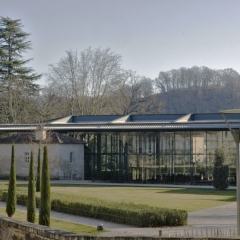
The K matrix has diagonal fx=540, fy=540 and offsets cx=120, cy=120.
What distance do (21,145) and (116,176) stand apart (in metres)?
9.37

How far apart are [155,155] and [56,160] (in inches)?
360

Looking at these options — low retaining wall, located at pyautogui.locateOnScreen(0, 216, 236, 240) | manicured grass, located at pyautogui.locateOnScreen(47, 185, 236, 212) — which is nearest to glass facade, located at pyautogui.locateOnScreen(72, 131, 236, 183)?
manicured grass, located at pyautogui.locateOnScreen(47, 185, 236, 212)

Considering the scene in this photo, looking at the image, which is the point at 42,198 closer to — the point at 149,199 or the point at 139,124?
the point at 149,199

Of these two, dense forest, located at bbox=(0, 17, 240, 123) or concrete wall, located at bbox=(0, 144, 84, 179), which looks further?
dense forest, located at bbox=(0, 17, 240, 123)

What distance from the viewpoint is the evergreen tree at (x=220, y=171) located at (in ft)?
126

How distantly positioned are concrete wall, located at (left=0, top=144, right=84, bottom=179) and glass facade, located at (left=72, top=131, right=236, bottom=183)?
0.79m

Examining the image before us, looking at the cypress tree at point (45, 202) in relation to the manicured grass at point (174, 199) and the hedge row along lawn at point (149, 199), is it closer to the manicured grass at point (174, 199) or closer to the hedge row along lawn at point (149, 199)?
the hedge row along lawn at point (149, 199)

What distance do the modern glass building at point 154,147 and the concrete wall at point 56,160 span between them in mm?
756

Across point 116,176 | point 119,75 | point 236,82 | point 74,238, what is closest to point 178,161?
point 116,176

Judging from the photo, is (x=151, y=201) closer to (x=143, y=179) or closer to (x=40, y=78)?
(x=143, y=179)

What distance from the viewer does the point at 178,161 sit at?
45.7m

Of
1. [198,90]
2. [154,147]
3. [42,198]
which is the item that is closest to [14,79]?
[154,147]

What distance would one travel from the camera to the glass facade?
44.3 metres

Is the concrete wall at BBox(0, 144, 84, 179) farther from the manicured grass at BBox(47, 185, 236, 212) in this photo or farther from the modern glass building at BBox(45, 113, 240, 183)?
the manicured grass at BBox(47, 185, 236, 212)
